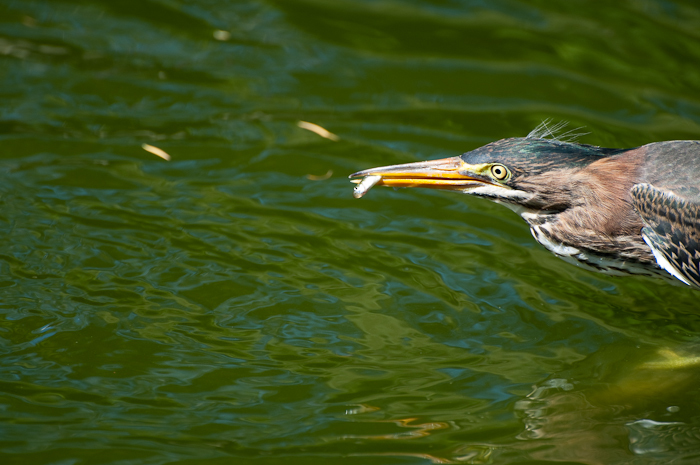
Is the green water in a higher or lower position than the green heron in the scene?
lower

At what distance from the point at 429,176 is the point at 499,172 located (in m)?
0.53

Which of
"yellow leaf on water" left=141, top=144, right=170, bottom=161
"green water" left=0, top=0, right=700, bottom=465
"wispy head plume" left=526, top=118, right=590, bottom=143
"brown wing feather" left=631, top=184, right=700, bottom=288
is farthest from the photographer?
"yellow leaf on water" left=141, top=144, right=170, bottom=161

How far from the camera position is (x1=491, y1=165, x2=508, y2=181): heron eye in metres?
5.62

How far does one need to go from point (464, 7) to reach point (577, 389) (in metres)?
6.45

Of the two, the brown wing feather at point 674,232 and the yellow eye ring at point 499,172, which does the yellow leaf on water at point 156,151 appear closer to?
the yellow eye ring at point 499,172

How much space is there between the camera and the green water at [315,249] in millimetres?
4609

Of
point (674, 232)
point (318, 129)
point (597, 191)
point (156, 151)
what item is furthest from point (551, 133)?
point (156, 151)

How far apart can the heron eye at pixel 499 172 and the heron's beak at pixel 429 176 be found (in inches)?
3.8

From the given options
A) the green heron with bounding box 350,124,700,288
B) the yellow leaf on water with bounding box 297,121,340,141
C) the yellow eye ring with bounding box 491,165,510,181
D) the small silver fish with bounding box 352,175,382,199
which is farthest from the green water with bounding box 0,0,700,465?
the yellow eye ring with bounding box 491,165,510,181

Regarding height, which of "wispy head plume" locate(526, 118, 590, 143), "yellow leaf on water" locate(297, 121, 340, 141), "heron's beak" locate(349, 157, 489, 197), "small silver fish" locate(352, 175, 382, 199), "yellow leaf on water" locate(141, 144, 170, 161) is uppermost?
"wispy head plume" locate(526, 118, 590, 143)

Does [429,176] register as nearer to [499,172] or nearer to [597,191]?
[499,172]

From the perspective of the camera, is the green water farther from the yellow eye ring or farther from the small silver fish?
the yellow eye ring

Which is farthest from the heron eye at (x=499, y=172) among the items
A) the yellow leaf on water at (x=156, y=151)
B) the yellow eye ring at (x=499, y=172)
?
the yellow leaf on water at (x=156, y=151)

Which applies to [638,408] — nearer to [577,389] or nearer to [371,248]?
[577,389]
